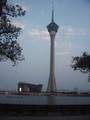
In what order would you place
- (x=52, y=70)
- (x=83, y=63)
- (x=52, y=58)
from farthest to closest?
1. (x=52, y=58)
2. (x=52, y=70)
3. (x=83, y=63)

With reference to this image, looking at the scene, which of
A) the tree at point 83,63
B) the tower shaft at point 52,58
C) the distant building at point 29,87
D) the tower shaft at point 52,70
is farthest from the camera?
the distant building at point 29,87

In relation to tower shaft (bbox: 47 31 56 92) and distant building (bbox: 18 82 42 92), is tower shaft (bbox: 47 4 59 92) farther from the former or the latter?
distant building (bbox: 18 82 42 92)

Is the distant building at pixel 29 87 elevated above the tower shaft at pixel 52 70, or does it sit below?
below

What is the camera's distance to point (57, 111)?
24.7m

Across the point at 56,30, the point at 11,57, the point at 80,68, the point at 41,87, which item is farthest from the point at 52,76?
the point at 11,57

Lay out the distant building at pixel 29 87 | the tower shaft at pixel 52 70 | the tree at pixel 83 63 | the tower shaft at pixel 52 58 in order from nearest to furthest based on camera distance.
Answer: the tree at pixel 83 63
the tower shaft at pixel 52 70
the tower shaft at pixel 52 58
the distant building at pixel 29 87

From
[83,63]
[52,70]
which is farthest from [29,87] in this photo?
[83,63]

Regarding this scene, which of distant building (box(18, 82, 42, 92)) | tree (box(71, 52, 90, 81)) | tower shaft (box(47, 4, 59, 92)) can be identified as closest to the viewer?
tree (box(71, 52, 90, 81))

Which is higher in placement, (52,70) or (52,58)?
(52,58)

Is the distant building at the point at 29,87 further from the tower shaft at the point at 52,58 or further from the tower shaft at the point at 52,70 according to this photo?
the tower shaft at the point at 52,58

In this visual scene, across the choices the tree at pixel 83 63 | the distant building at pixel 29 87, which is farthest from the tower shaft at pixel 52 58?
the tree at pixel 83 63

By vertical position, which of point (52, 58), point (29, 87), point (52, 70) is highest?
point (52, 58)

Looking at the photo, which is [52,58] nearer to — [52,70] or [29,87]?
[52,70]

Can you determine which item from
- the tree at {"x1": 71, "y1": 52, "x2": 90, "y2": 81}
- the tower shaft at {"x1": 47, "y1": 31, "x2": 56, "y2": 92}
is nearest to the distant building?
the tower shaft at {"x1": 47, "y1": 31, "x2": 56, "y2": 92}
